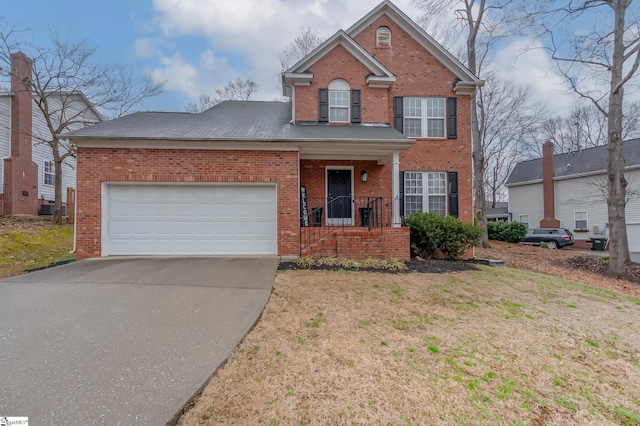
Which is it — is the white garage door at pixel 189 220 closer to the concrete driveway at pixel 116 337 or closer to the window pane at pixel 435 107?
the concrete driveway at pixel 116 337

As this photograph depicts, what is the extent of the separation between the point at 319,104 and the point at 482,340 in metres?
8.97

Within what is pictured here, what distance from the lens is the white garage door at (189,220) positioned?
820cm

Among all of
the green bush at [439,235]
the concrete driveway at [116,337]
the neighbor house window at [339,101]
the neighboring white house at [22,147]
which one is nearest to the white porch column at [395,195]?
the green bush at [439,235]

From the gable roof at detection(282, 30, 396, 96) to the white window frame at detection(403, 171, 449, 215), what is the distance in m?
3.41

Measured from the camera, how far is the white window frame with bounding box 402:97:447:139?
11156 millimetres

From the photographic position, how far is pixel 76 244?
7.91m

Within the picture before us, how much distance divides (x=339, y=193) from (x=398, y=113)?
3.71 metres

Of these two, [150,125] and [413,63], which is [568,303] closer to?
[413,63]

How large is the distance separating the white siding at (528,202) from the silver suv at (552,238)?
4.04m

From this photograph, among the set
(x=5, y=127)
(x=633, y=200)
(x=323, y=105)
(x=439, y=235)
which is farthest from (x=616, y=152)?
(x=5, y=127)

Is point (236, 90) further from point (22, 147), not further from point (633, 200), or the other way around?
point (633, 200)

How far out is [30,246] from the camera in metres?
9.19

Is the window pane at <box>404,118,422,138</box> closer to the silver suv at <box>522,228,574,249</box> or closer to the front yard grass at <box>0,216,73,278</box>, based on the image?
the front yard grass at <box>0,216,73,278</box>

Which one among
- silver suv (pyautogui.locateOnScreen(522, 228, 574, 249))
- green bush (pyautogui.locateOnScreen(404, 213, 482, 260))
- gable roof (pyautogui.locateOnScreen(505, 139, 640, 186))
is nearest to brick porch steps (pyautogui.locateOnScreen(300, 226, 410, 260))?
green bush (pyautogui.locateOnScreen(404, 213, 482, 260))
